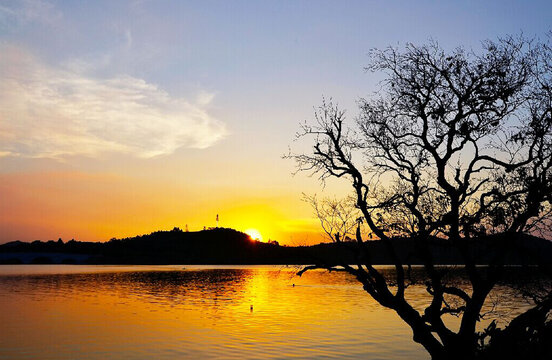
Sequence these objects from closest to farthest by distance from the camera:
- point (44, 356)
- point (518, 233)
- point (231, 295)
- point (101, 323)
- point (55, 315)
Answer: point (518, 233), point (44, 356), point (101, 323), point (55, 315), point (231, 295)

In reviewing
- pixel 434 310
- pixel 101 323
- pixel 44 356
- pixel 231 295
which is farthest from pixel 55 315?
pixel 434 310

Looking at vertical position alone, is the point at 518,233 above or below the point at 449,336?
above

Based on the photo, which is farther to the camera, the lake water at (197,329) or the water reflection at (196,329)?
the water reflection at (196,329)

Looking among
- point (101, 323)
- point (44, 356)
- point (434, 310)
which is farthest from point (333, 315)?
point (434, 310)

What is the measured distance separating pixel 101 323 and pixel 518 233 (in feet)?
172

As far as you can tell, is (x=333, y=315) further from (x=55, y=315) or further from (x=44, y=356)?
(x=44, y=356)

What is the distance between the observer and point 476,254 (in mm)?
22234

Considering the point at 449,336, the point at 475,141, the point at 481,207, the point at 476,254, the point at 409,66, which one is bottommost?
the point at 449,336

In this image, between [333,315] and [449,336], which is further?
[333,315]

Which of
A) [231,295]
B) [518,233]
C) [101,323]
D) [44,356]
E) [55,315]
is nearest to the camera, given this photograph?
[518,233]

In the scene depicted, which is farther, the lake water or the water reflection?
the water reflection

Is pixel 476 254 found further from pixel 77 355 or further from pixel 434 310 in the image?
pixel 77 355

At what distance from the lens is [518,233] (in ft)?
70.4

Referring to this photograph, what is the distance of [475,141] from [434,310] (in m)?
6.92
